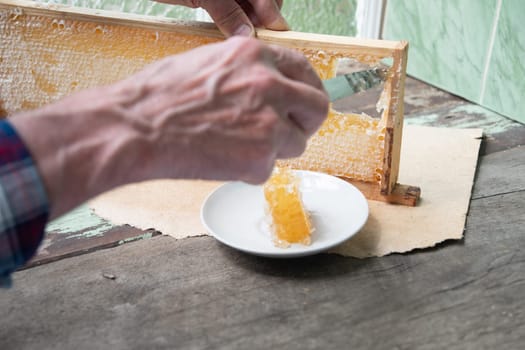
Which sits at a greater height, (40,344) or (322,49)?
(322,49)

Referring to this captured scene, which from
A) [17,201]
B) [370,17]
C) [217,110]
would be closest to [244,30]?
[217,110]

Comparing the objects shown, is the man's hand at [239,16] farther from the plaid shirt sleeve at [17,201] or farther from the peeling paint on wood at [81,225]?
the plaid shirt sleeve at [17,201]

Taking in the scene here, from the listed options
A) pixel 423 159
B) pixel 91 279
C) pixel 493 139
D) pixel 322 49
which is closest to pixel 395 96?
pixel 322 49

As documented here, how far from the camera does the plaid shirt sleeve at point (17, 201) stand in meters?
0.50

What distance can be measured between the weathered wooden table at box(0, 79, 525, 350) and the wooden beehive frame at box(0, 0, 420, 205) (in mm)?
156

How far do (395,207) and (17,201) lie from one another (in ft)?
2.24

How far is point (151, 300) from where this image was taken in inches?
→ 29.7

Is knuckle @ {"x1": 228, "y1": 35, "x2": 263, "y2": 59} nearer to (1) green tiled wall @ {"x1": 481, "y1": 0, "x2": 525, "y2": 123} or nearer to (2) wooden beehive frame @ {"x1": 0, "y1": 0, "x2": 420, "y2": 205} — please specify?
(2) wooden beehive frame @ {"x1": 0, "y1": 0, "x2": 420, "y2": 205}

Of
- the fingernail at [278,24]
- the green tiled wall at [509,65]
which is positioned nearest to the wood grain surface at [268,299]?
the fingernail at [278,24]

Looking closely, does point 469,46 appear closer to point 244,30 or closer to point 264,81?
point 244,30

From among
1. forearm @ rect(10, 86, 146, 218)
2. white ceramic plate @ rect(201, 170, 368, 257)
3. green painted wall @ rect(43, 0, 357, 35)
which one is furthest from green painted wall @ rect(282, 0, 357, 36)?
forearm @ rect(10, 86, 146, 218)

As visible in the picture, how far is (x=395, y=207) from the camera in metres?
1.00

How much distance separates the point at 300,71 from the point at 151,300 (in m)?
0.37

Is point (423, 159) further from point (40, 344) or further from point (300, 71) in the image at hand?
point (40, 344)
